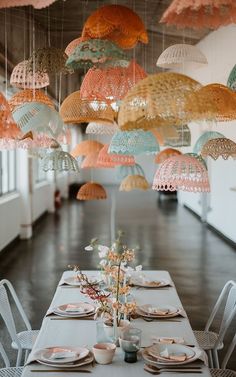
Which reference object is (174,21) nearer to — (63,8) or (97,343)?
(97,343)

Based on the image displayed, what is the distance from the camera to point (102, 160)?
5.64 m

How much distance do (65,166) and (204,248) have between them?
23.4 feet

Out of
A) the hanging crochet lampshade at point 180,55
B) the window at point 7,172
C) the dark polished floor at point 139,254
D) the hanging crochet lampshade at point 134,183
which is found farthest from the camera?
the window at point 7,172

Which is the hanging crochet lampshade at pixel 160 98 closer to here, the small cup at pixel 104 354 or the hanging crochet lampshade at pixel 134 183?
the small cup at pixel 104 354

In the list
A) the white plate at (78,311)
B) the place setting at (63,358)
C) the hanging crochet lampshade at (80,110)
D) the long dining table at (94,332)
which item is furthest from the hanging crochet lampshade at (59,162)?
the place setting at (63,358)

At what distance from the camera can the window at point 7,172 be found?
11.5m

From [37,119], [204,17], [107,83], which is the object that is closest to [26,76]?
[107,83]

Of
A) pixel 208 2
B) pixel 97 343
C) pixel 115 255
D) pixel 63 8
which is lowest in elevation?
pixel 97 343

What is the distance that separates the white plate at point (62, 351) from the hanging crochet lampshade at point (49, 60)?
239 centimetres

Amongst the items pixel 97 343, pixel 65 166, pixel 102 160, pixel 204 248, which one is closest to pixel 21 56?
pixel 102 160

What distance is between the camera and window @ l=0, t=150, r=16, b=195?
37.7 ft

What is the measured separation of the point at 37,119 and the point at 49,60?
87cm

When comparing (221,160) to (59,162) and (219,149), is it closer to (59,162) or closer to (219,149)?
(219,149)

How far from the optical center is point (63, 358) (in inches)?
125
